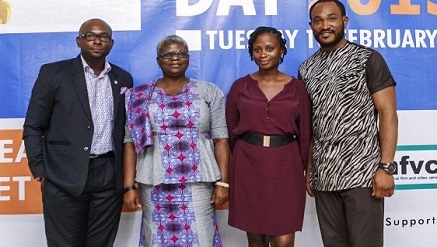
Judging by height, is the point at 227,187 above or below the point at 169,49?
below

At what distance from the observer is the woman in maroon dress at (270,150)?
7.09 ft

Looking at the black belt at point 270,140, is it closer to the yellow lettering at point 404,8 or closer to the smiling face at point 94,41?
the smiling face at point 94,41

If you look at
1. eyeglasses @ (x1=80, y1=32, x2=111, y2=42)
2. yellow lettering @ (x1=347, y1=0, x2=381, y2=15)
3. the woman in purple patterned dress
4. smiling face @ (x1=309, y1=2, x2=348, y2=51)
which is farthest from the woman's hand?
yellow lettering @ (x1=347, y1=0, x2=381, y2=15)

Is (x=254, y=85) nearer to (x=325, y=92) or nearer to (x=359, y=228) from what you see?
(x=325, y=92)

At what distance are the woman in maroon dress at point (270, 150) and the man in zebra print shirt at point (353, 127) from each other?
0.11m

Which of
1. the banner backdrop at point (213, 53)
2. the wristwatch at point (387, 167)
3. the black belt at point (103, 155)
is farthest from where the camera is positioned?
the banner backdrop at point (213, 53)

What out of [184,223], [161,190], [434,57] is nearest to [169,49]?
[161,190]

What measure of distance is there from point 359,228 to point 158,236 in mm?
905

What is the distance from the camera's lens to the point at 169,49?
2.21m

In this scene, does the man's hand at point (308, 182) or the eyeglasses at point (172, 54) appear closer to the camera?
the eyeglasses at point (172, 54)

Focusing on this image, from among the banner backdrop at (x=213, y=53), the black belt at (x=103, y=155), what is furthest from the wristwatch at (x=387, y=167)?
the black belt at (x=103, y=155)

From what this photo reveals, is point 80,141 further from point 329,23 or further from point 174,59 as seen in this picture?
point 329,23

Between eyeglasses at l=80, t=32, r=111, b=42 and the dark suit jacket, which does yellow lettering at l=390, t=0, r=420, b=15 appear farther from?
the dark suit jacket

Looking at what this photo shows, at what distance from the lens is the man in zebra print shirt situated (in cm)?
210
